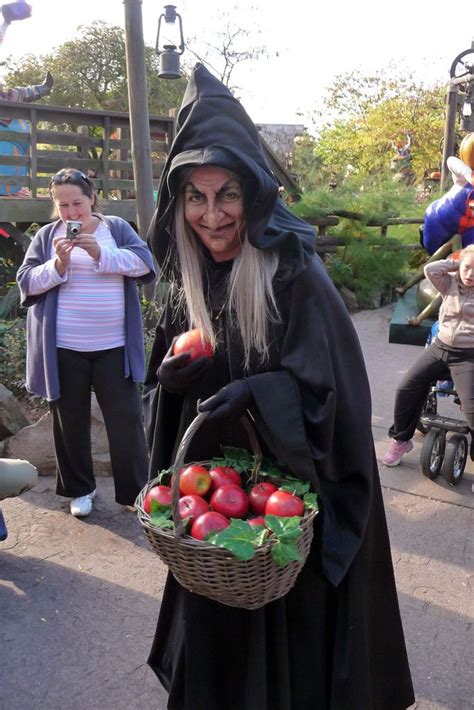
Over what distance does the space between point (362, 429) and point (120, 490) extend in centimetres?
228

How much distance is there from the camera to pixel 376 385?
6.66m

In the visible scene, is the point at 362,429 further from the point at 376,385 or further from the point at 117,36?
the point at 117,36

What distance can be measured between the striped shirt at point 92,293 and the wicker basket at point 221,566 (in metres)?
2.08

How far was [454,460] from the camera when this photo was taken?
4.43m

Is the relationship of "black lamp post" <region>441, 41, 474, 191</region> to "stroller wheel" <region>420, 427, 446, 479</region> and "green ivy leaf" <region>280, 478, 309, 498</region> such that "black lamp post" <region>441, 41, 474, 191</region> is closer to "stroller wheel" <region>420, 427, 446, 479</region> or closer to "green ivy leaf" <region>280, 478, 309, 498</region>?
"stroller wheel" <region>420, 427, 446, 479</region>

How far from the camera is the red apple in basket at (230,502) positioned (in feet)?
5.76

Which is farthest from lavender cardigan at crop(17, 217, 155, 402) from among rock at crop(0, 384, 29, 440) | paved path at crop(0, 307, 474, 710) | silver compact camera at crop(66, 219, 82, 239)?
rock at crop(0, 384, 29, 440)

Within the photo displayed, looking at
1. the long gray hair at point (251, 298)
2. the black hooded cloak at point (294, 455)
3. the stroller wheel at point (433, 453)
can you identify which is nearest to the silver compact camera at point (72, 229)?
the black hooded cloak at point (294, 455)

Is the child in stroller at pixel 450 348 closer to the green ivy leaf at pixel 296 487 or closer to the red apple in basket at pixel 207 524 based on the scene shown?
the green ivy leaf at pixel 296 487

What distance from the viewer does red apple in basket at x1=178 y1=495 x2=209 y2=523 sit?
172cm

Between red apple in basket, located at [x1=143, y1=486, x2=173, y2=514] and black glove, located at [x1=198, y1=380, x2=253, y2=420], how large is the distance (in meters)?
0.24

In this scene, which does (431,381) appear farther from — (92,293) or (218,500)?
(218,500)

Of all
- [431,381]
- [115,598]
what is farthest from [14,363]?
[431,381]

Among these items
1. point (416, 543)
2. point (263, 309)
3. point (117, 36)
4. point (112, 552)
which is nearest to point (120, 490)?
point (112, 552)
